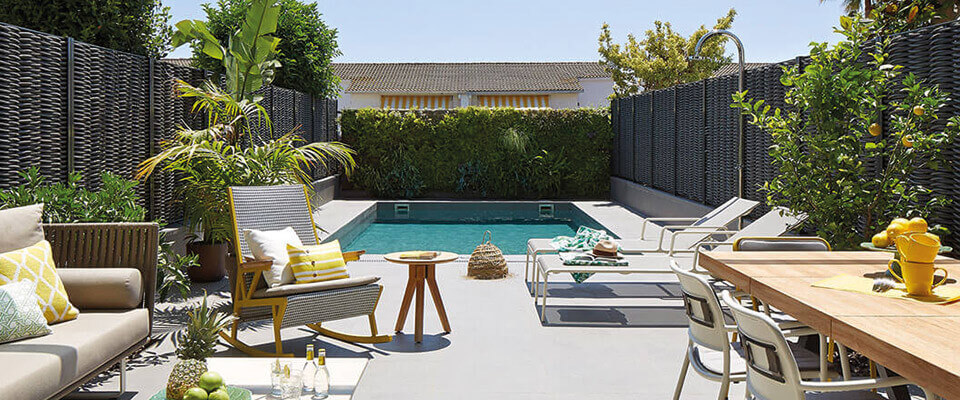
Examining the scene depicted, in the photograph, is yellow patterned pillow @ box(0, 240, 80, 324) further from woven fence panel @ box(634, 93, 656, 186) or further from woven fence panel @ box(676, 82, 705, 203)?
woven fence panel @ box(634, 93, 656, 186)

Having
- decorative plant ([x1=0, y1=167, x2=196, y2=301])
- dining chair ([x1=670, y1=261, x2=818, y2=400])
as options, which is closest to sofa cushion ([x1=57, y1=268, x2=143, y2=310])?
decorative plant ([x1=0, y1=167, x2=196, y2=301])

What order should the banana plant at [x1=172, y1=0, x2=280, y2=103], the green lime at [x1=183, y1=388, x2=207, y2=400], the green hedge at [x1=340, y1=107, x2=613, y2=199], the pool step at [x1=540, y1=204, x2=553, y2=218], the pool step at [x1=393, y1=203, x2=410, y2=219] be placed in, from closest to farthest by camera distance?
the green lime at [x1=183, y1=388, x2=207, y2=400], the banana plant at [x1=172, y1=0, x2=280, y2=103], the pool step at [x1=540, y1=204, x2=553, y2=218], the pool step at [x1=393, y1=203, x2=410, y2=219], the green hedge at [x1=340, y1=107, x2=613, y2=199]

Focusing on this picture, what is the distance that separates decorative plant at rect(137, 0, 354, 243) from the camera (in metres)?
6.75

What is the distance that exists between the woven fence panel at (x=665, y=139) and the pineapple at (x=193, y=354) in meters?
10.5

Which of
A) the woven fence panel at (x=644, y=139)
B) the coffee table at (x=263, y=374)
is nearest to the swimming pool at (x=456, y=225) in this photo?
the woven fence panel at (x=644, y=139)

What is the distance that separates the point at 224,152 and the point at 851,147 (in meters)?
5.41

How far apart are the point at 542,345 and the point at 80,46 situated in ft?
15.0

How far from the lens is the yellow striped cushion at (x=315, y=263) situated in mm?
5211

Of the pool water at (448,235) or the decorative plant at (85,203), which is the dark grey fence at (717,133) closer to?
the pool water at (448,235)

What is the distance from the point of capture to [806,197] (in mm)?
5457

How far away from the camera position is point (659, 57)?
25984 millimetres

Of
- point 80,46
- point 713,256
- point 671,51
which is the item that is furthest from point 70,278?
point 671,51

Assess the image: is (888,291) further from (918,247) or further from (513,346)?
(513,346)

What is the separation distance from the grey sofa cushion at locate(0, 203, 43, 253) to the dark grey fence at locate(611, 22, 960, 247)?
5.81m
